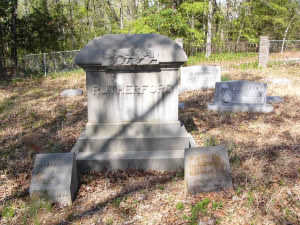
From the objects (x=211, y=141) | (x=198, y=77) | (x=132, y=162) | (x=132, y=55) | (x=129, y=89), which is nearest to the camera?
(x=132, y=55)

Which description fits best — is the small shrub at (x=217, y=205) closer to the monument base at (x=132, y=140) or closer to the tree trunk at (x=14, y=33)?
the monument base at (x=132, y=140)

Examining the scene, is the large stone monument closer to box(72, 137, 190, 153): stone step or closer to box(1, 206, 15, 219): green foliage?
box(72, 137, 190, 153): stone step

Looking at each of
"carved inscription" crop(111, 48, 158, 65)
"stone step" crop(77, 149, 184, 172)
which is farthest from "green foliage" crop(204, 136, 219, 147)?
"carved inscription" crop(111, 48, 158, 65)

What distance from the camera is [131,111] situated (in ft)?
14.7

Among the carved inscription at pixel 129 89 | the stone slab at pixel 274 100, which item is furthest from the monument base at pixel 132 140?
the stone slab at pixel 274 100

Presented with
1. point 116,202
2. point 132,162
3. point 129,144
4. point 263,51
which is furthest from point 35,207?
point 263,51

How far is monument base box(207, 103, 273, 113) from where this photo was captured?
23.7 ft

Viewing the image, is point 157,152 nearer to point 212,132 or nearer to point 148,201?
point 148,201

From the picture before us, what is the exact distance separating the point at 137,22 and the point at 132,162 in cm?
1548

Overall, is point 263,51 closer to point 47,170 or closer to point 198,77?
point 198,77

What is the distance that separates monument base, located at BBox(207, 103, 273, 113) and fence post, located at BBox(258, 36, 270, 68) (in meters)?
8.30

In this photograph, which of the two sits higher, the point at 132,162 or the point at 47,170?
the point at 47,170

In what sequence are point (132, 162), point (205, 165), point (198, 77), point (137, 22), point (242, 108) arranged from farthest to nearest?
point (137, 22)
point (198, 77)
point (242, 108)
point (132, 162)
point (205, 165)

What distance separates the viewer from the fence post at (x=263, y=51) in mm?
14195
